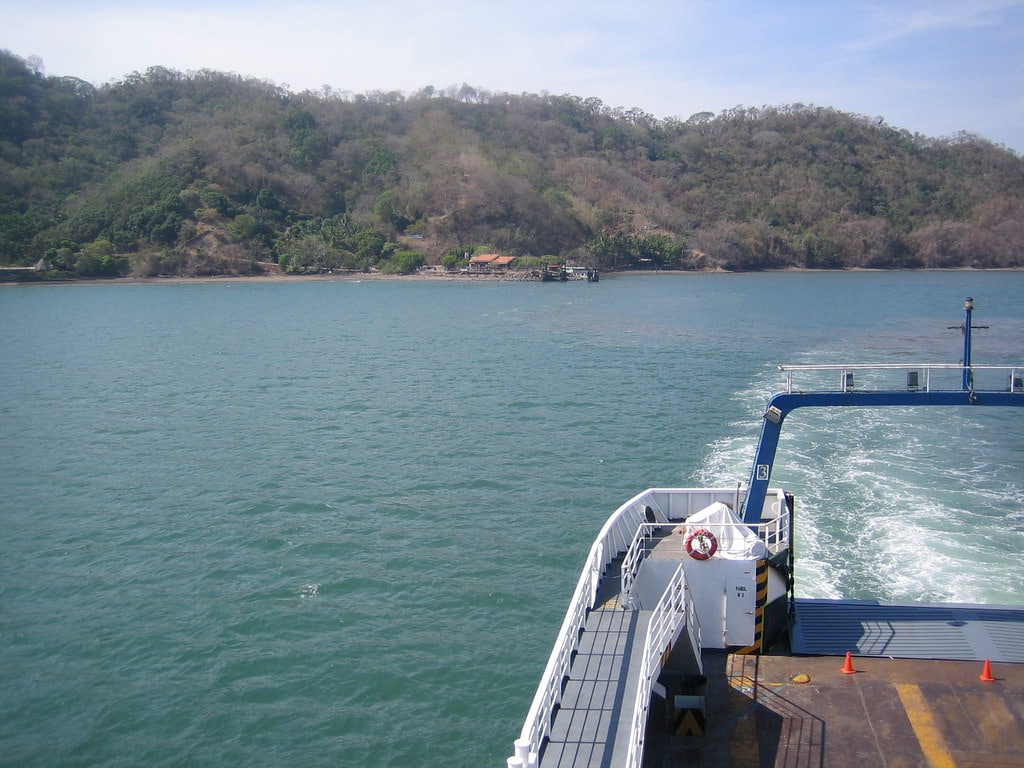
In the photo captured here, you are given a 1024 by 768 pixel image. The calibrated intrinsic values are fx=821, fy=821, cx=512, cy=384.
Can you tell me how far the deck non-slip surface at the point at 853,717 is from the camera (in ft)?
25.9

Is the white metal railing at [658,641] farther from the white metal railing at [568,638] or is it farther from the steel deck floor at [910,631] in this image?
the steel deck floor at [910,631]

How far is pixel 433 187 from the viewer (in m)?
130

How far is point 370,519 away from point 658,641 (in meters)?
11.9

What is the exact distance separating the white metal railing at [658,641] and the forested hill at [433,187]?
105 meters

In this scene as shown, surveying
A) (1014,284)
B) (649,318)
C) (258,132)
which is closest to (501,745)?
(649,318)

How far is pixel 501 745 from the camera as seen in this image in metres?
11.3

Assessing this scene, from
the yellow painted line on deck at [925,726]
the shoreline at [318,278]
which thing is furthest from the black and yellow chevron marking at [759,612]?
the shoreline at [318,278]

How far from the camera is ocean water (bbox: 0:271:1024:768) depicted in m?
12.2

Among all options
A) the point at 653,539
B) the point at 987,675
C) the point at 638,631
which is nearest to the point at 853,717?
the point at 987,675

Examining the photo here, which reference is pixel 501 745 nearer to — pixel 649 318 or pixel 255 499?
pixel 255 499

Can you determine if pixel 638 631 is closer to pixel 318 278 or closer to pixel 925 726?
pixel 925 726

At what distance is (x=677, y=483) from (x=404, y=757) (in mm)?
12019

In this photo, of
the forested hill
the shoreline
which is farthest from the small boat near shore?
the forested hill

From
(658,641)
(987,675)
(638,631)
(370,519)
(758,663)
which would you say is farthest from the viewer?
(370,519)
